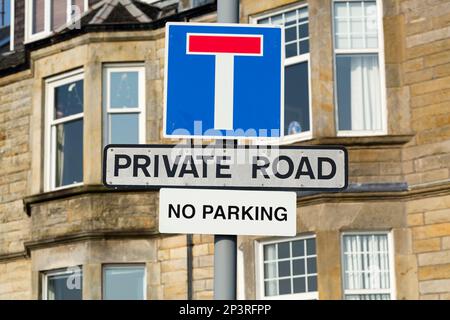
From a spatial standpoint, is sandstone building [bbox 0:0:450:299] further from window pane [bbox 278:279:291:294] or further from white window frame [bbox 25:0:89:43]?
white window frame [bbox 25:0:89:43]

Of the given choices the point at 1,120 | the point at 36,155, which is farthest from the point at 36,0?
the point at 36,155

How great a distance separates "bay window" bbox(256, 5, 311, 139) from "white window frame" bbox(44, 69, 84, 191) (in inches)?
135

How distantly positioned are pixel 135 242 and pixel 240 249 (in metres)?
1.76

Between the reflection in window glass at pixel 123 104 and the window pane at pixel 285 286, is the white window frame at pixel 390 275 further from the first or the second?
the reflection in window glass at pixel 123 104

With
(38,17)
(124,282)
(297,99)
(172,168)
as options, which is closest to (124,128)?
(124,282)

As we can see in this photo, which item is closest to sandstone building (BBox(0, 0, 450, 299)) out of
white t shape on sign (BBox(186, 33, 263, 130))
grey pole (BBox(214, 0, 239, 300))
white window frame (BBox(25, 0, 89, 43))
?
white window frame (BBox(25, 0, 89, 43))

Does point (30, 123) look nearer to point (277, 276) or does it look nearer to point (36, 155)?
point (36, 155)

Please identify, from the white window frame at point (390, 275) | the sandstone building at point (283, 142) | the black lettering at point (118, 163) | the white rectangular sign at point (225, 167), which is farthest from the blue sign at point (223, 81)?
the white window frame at point (390, 275)

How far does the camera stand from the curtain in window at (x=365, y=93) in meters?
14.2

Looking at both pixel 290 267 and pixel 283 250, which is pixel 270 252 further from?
pixel 290 267

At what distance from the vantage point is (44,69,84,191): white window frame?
1655cm

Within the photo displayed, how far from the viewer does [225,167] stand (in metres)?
5.59
